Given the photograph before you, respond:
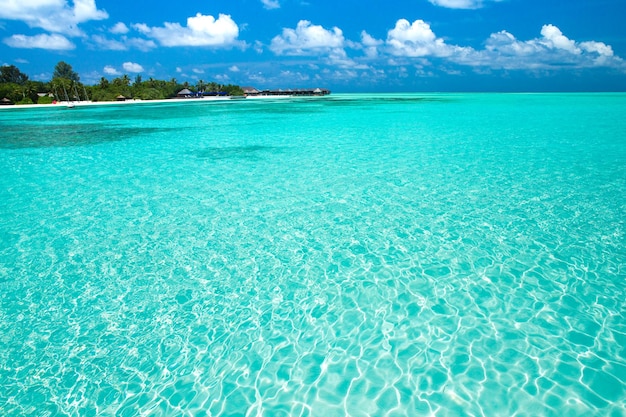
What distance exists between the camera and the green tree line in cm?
5978

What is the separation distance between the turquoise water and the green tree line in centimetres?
6524

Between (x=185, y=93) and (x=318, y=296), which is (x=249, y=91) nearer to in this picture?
(x=185, y=93)

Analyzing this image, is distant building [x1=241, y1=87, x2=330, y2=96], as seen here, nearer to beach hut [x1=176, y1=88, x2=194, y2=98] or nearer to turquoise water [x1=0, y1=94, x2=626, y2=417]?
beach hut [x1=176, y1=88, x2=194, y2=98]

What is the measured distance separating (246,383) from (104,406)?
1.16 metres

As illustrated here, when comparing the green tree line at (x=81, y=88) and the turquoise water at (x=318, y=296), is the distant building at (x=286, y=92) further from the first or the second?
the turquoise water at (x=318, y=296)

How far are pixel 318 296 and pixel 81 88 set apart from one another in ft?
257

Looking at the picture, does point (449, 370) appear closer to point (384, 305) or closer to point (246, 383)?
point (384, 305)

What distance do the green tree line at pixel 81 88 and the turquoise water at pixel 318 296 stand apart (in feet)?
214

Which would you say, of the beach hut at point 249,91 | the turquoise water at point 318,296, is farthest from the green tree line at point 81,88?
the turquoise water at point 318,296

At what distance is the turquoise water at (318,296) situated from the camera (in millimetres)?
3219

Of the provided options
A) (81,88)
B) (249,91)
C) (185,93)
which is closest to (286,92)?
(249,91)

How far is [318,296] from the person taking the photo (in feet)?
15.1

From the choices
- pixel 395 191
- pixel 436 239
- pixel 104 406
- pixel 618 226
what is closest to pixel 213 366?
pixel 104 406

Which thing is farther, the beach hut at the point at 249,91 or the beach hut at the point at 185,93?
the beach hut at the point at 249,91
